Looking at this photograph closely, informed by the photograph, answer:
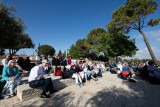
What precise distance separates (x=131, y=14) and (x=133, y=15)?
509mm

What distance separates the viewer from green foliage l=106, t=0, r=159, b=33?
34.1ft

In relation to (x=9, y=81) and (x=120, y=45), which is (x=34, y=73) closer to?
(x=9, y=81)

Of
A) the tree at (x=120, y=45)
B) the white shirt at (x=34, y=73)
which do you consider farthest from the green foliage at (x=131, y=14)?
the white shirt at (x=34, y=73)

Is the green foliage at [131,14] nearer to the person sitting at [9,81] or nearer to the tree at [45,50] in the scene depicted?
the person sitting at [9,81]

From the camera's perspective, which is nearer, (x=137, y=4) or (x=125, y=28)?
(x=137, y=4)

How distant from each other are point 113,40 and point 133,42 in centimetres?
436

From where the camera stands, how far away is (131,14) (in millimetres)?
11516

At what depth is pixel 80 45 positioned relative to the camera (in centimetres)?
3447

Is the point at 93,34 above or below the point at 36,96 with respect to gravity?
above

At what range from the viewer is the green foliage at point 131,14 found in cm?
1038

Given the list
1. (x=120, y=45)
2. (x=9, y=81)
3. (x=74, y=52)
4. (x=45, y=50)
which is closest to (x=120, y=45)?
(x=120, y=45)

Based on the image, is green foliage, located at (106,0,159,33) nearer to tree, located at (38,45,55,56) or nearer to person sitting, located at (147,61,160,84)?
person sitting, located at (147,61,160,84)

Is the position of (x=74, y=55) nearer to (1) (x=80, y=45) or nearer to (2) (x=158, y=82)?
(1) (x=80, y=45)

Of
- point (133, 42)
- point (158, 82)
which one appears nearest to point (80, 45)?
point (133, 42)
